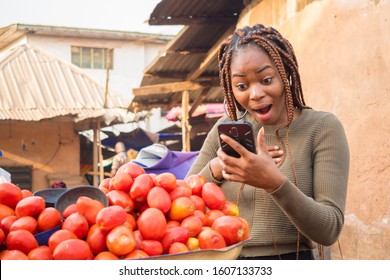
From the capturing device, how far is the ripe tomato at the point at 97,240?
133cm

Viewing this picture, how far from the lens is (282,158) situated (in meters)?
1.66

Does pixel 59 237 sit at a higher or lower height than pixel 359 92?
lower

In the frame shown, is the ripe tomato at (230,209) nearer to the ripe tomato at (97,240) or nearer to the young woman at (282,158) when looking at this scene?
the young woman at (282,158)

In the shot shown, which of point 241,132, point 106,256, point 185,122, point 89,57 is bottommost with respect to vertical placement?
point 185,122

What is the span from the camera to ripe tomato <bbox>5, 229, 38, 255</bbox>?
128 centimetres

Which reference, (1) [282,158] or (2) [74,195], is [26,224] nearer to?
(2) [74,195]

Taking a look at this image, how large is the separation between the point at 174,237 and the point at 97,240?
203 mm

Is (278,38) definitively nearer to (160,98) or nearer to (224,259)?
(224,259)

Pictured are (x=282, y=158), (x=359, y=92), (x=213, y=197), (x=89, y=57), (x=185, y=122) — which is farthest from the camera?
(x=89, y=57)

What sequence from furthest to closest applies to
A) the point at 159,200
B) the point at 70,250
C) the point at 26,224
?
the point at 159,200 < the point at 26,224 < the point at 70,250

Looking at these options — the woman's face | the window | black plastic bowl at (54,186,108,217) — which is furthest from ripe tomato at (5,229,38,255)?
the window

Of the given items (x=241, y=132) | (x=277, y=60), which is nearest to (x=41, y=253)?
(x=241, y=132)
